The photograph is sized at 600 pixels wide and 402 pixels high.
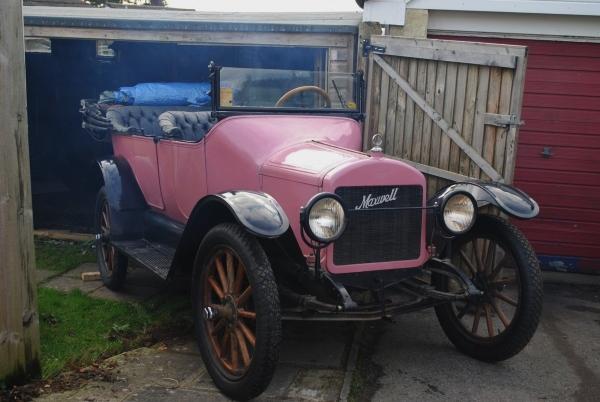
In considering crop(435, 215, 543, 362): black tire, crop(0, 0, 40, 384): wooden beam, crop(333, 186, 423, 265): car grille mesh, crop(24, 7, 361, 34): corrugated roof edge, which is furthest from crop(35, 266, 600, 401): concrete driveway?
crop(24, 7, 361, 34): corrugated roof edge

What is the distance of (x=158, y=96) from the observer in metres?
6.85

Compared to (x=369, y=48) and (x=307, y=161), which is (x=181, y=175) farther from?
(x=369, y=48)

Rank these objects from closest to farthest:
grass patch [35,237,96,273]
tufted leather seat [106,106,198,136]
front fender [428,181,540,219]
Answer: front fender [428,181,540,219], tufted leather seat [106,106,198,136], grass patch [35,237,96,273]

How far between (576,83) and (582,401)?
3.60 metres

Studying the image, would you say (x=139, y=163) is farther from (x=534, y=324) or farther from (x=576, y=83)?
(x=576, y=83)

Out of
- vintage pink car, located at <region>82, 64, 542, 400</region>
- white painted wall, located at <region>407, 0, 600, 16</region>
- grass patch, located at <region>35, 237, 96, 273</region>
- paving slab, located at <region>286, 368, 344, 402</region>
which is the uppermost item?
white painted wall, located at <region>407, 0, 600, 16</region>

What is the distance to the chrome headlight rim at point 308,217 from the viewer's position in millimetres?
3309

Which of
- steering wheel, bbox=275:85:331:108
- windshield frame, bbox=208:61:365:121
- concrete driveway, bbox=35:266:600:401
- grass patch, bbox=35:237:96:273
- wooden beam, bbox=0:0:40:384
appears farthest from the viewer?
grass patch, bbox=35:237:96:273

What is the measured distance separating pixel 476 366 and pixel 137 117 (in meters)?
3.88

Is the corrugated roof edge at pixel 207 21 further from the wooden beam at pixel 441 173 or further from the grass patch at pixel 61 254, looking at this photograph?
the grass patch at pixel 61 254

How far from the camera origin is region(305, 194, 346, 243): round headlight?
131 inches

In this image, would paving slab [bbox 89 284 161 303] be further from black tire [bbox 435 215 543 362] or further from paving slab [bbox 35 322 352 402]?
black tire [bbox 435 215 543 362]

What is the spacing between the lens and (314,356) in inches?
159

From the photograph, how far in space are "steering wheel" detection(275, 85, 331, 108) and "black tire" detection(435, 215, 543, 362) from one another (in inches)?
54.2
